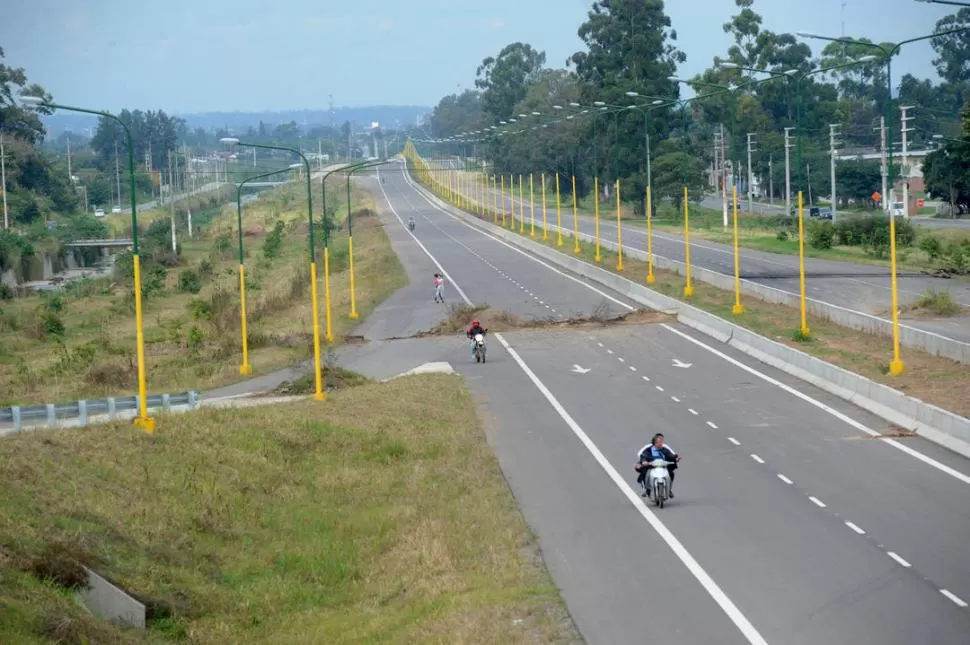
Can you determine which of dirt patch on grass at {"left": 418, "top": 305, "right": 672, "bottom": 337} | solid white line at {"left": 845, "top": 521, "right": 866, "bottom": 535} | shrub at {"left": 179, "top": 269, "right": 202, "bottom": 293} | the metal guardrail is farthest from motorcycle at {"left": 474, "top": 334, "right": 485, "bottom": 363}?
shrub at {"left": 179, "top": 269, "right": 202, "bottom": 293}

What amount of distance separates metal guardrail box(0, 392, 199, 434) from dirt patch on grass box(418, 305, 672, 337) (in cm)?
2186

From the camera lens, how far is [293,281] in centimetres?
7956

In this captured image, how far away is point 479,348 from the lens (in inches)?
1801

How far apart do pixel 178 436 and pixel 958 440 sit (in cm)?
1596

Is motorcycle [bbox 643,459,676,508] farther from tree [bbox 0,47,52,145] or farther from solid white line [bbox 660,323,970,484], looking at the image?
tree [bbox 0,47,52,145]

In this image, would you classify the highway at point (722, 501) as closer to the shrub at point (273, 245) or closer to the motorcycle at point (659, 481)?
the motorcycle at point (659, 481)

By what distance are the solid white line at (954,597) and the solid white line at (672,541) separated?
8.92 feet

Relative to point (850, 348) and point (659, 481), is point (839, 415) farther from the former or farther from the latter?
point (659, 481)

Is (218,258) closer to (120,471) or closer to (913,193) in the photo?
(913,193)

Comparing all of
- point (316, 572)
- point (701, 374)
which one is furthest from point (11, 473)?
point (701, 374)

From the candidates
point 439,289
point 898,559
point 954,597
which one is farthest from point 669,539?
point 439,289

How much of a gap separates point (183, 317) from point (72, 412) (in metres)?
38.9

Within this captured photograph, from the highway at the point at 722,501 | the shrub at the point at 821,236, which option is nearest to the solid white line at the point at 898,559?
the highway at the point at 722,501

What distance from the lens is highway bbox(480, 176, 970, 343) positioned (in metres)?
50.6
